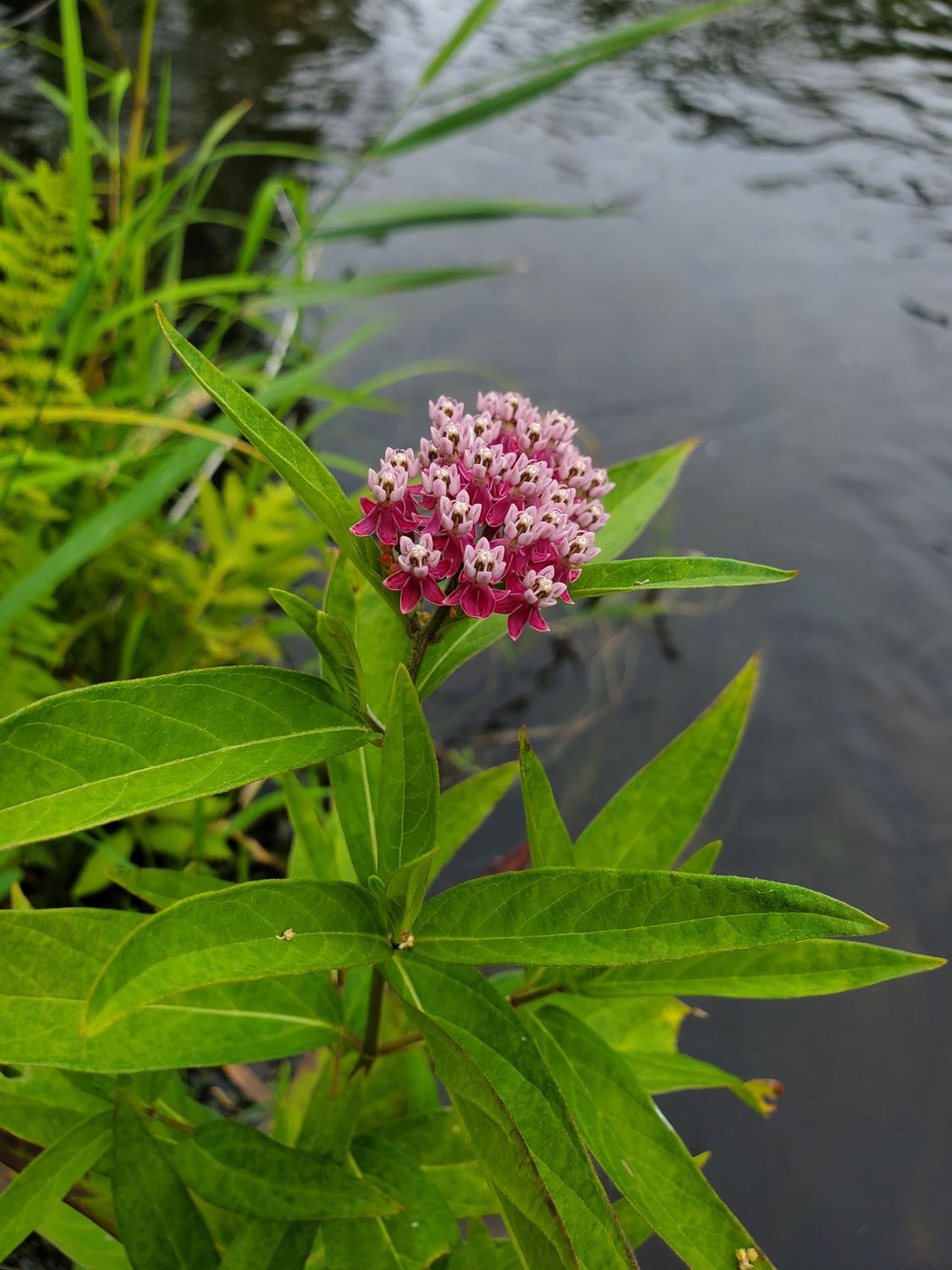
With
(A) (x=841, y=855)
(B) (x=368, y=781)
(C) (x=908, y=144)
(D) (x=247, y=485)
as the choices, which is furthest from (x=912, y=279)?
(B) (x=368, y=781)

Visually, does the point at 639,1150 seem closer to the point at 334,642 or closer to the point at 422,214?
the point at 334,642

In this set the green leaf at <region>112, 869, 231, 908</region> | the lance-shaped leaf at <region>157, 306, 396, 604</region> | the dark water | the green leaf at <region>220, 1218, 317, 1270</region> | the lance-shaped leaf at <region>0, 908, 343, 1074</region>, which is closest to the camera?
the lance-shaped leaf at <region>157, 306, 396, 604</region>

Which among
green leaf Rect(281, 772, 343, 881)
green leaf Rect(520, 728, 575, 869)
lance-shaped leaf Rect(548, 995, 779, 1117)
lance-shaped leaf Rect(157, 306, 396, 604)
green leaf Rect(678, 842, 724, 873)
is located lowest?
lance-shaped leaf Rect(548, 995, 779, 1117)

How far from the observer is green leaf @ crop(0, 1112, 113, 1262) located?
114cm

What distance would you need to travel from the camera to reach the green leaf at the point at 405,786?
0.97 m

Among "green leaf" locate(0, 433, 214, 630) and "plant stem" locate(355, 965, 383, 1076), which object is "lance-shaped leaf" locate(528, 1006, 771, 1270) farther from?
"green leaf" locate(0, 433, 214, 630)

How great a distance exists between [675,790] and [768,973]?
0.90 ft

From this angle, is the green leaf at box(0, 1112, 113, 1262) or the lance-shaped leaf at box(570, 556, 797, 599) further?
the green leaf at box(0, 1112, 113, 1262)

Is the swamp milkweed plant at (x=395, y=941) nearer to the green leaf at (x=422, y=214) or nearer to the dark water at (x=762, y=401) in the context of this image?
the green leaf at (x=422, y=214)

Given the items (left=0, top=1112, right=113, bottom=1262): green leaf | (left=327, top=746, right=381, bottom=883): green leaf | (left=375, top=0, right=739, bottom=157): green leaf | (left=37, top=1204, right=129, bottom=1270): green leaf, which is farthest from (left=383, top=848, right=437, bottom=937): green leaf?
(left=375, top=0, right=739, bottom=157): green leaf

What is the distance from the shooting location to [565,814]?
308cm

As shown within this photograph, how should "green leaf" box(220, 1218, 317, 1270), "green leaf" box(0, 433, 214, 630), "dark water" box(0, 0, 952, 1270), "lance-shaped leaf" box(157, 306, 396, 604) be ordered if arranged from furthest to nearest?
"dark water" box(0, 0, 952, 1270), "green leaf" box(0, 433, 214, 630), "green leaf" box(220, 1218, 317, 1270), "lance-shaped leaf" box(157, 306, 396, 604)

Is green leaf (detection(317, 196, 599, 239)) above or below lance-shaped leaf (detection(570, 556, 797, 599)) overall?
above

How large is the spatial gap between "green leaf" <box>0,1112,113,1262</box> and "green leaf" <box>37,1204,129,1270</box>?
0.27 metres
